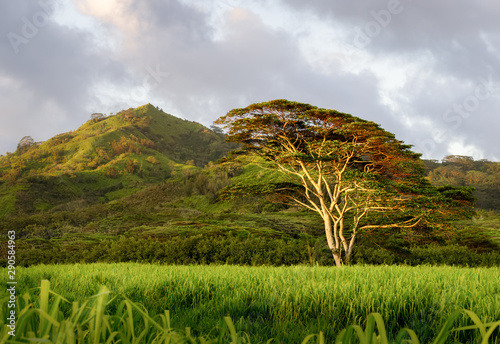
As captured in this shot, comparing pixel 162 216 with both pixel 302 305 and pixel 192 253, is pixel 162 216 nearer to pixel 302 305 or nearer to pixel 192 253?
pixel 192 253

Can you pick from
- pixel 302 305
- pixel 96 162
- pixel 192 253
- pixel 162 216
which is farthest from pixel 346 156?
pixel 96 162

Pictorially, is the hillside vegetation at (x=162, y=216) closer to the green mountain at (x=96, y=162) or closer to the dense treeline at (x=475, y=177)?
the green mountain at (x=96, y=162)

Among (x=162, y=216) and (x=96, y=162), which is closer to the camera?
(x=162, y=216)

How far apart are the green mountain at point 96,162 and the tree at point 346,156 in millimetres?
35745

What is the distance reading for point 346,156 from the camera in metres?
12.9

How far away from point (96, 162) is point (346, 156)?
237 feet

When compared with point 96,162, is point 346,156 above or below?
below

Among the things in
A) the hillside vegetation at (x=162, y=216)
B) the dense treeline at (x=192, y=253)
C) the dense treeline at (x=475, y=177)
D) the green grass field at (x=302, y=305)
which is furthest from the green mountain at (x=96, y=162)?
the dense treeline at (x=475, y=177)

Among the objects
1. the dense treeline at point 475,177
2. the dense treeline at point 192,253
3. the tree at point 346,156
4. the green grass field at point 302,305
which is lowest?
the dense treeline at point 192,253

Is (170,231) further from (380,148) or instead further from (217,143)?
(217,143)

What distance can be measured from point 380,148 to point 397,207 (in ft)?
7.95

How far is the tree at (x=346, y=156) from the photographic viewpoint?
11.3 meters

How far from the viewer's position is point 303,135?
534 inches

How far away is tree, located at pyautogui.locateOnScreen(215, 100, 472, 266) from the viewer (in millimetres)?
11344
